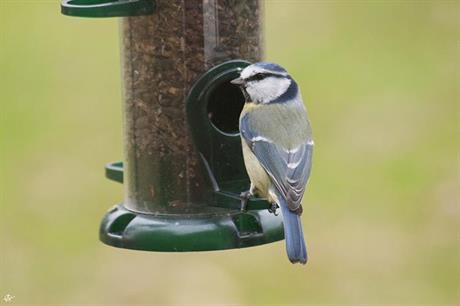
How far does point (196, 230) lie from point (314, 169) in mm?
3762

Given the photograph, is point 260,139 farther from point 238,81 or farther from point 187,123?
point 187,123

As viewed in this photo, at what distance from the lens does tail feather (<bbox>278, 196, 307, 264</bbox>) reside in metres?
6.37

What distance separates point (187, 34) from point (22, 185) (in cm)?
344

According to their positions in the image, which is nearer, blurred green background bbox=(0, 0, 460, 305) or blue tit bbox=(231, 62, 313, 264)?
blue tit bbox=(231, 62, 313, 264)

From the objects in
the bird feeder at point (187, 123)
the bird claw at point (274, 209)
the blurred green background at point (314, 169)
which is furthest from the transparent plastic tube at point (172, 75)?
the blurred green background at point (314, 169)

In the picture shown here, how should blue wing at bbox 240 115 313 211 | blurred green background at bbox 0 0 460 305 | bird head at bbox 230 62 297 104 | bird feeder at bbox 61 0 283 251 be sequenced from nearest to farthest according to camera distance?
blue wing at bbox 240 115 313 211 → bird head at bbox 230 62 297 104 → bird feeder at bbox 61 0 283 251 → blurred green background at bbox 0 0 460 305

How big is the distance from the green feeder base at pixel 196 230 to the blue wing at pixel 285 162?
37cm

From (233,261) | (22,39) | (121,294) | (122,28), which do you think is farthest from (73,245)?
(122,28)

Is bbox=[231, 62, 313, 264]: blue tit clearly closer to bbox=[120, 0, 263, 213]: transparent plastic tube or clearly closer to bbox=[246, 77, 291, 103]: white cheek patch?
bbox=[246, 77, 291, 103]: white cheek patch

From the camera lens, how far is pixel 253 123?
267 inches

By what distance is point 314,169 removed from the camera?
10.5 metres

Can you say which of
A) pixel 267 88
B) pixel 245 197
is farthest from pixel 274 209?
pixel 267 88

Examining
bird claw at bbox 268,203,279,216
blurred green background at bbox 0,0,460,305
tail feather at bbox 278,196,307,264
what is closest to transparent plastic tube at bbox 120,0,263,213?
bird claw at bbox 268,203,279,216

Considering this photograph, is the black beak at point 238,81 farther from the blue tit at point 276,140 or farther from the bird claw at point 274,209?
the bird claw at point 274,209
